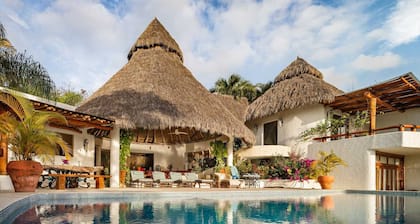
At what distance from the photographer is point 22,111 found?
8.34 m

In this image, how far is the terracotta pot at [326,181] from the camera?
14081 millimetres

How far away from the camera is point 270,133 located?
19.7 metres

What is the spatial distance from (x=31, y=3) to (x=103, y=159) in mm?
7935

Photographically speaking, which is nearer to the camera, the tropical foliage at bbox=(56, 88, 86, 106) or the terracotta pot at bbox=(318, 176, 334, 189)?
the terracotta pot at bbox=(318, 176, 334, 189)

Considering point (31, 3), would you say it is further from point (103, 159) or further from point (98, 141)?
point (103, 159)

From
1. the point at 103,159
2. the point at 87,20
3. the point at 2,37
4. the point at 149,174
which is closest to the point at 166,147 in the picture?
the point at 103,159

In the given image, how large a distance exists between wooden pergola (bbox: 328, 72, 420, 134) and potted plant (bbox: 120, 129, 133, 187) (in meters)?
8.83

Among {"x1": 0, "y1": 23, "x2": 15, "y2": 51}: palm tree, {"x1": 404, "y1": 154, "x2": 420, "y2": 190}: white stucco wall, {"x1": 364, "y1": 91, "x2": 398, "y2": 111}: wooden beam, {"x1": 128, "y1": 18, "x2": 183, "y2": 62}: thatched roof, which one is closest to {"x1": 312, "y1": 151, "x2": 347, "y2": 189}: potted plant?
{"x1": 364, "y1": 91, "x2": 398, "y2": 111}: wooden beam

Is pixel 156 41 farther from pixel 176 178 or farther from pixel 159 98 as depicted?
pixel 176 178

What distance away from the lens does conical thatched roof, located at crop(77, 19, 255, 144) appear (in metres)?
12.9

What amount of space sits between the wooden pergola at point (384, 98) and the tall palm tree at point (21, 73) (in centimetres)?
1109

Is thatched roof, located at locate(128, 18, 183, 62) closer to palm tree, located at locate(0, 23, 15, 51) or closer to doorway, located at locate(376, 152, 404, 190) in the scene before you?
palm tree, located at locate(0, 23, 15, 51)

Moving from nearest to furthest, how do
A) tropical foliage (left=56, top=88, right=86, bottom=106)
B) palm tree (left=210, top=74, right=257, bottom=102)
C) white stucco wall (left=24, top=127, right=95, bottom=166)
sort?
white stucco wall (left=24, top=127, right=95, bottom=166), tropical foliage (left=56, top=88, right=86, bottom=106), palm tree (left=210, top=74, right=257, bottom=102)

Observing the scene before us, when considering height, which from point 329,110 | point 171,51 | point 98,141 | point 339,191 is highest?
point 171,51
